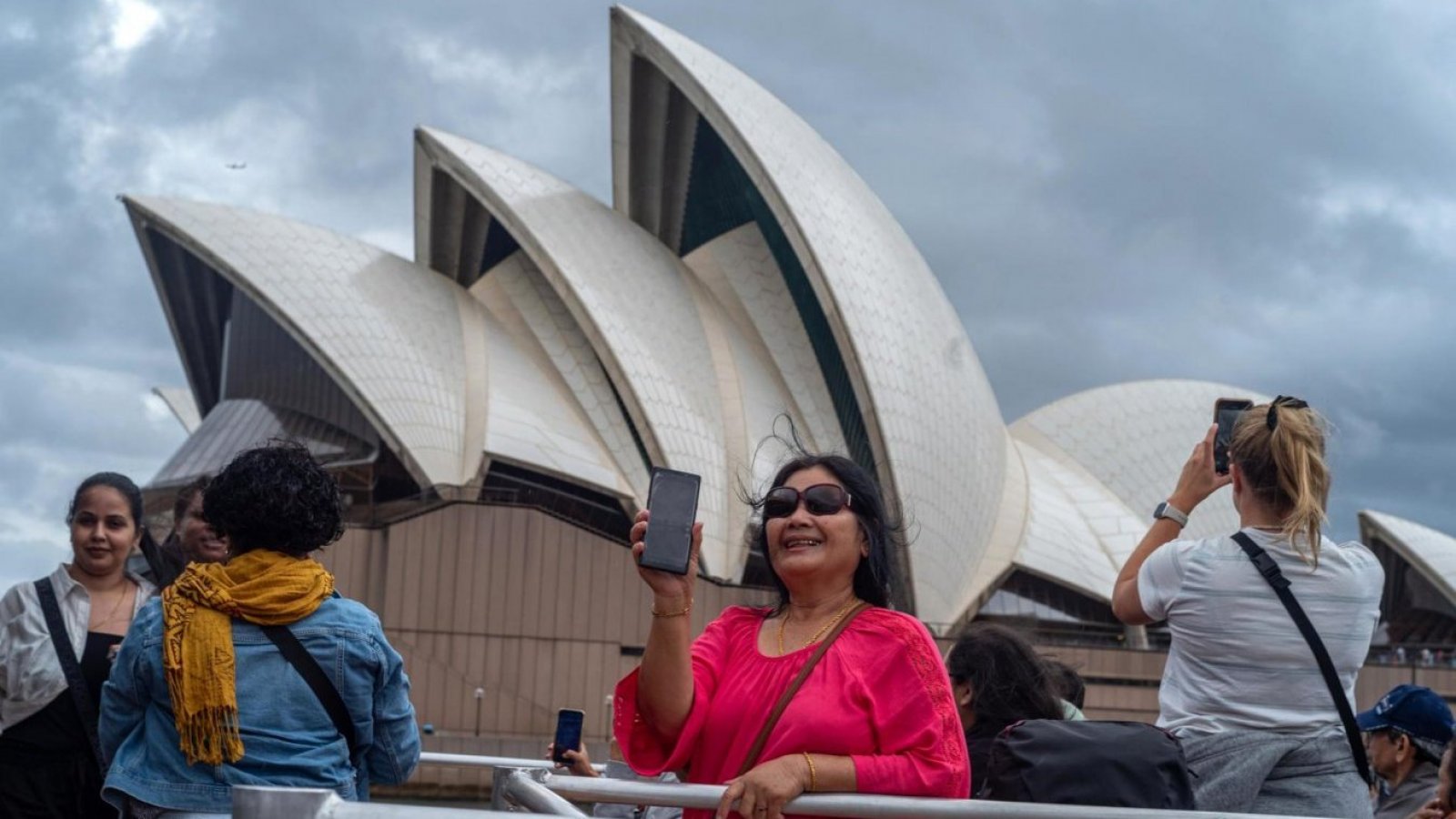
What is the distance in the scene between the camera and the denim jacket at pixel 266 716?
2.51m

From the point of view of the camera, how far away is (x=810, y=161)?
66.9 feet

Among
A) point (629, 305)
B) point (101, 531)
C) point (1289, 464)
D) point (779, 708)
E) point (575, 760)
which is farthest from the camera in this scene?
point (629, 305)

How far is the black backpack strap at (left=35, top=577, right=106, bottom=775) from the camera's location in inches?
123

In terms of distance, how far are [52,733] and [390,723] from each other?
0.92 meters

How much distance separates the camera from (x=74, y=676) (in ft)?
10.2

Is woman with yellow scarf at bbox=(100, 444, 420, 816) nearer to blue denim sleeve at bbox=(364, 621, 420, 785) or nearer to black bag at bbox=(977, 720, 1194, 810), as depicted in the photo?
blue denim sleeve at bbox=(364, 621, 420, 785)

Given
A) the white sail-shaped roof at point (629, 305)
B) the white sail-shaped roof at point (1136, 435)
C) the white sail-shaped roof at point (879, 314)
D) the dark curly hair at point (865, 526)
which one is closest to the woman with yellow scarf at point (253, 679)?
the dark curly hair at point (865, 526)

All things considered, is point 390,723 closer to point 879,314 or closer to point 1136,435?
point 879,314

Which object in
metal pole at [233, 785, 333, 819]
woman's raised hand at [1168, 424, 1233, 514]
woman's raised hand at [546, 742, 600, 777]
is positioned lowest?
woman's raised hand at [546, 742, 600, 777]

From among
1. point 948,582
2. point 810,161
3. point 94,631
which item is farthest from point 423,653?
point 94,631

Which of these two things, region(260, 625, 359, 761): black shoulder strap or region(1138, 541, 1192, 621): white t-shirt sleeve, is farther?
region(1138, 541, 1192, 621): white t-shirt sleeve

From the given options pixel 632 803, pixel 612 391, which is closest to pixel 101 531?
pixel 632 803

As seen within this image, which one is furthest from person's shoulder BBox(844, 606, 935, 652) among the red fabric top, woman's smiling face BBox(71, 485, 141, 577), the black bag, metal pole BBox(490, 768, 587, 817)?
woman's smiling face BBox(71, 485, 141, 577)

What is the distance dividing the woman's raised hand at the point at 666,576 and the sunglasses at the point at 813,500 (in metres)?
0.26
